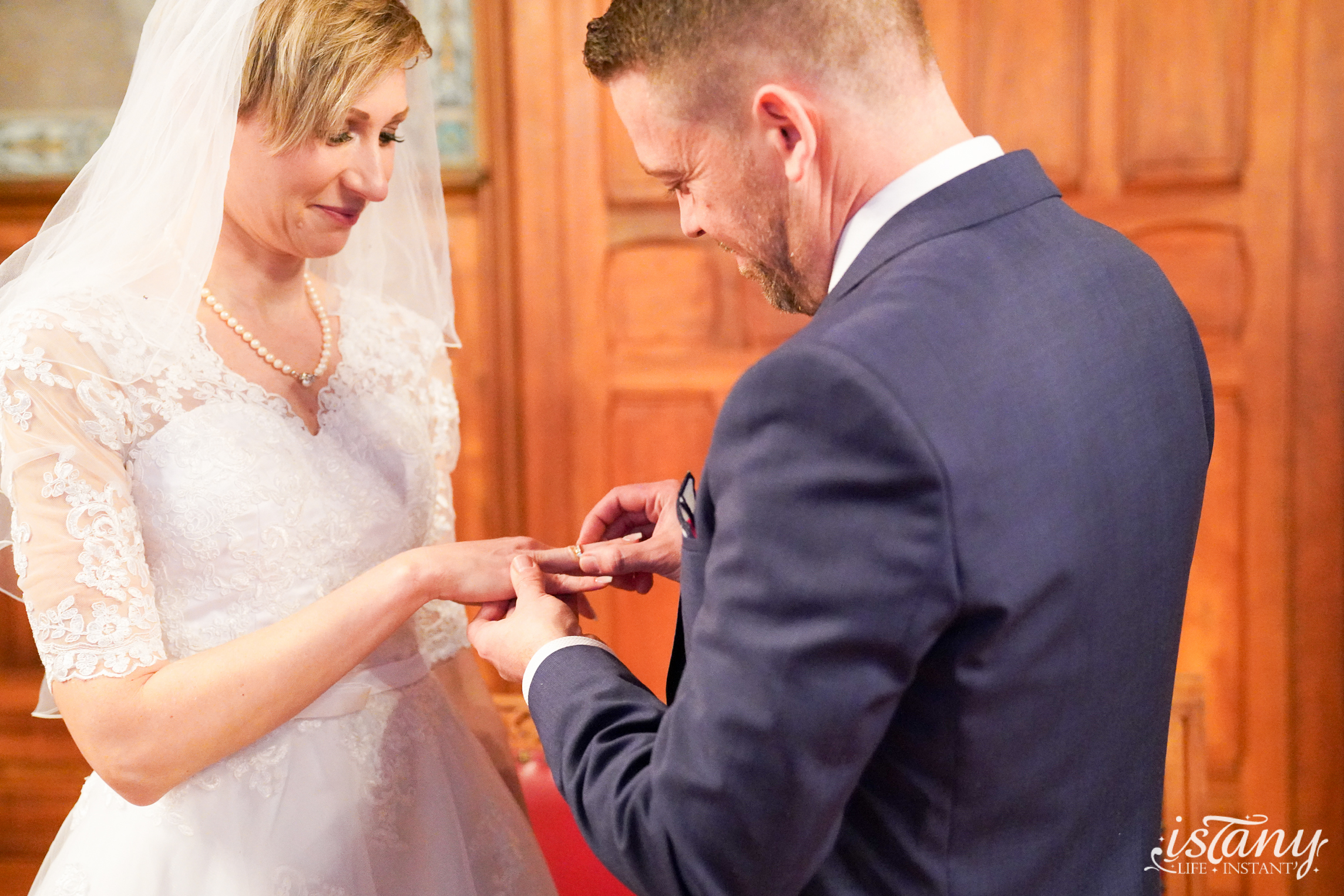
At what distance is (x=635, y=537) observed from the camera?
1453mm

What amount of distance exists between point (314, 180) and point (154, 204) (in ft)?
0.66

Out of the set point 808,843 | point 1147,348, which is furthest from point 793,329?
point 808,843

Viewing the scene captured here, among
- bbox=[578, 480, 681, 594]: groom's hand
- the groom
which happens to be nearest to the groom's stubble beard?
the groom

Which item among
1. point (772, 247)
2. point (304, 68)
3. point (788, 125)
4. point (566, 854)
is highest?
point (304, 68)

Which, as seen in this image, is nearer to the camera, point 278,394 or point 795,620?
point 795,620

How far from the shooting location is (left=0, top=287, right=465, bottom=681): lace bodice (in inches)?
47.7

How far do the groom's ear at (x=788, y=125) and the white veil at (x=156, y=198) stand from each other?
75 centimetres

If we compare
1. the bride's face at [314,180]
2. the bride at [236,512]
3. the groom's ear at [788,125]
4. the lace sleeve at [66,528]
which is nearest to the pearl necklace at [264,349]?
the bride at [236,512]

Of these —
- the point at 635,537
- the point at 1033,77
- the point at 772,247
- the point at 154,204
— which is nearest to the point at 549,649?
the point at 635,537

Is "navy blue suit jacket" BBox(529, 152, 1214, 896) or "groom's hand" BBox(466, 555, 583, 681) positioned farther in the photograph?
"groom's hand" BBox(466, 555, 583, 681)

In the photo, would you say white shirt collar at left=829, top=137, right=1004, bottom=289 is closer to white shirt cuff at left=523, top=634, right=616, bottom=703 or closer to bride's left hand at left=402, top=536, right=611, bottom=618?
white shirt cuff at left=523, top=634, right=616, bottom=703

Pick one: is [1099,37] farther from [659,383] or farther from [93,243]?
[93,243]

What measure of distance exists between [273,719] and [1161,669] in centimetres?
101

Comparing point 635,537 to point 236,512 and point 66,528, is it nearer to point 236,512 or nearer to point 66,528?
point 236,512
